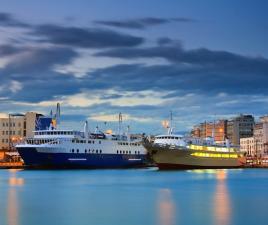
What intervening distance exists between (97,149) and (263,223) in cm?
8250

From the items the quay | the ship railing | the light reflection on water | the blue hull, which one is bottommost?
the light reflection on water

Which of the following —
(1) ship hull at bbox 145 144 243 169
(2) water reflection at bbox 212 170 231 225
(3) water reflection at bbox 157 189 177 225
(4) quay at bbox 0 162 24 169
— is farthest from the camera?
(4) quay at bbox 0 162 24 169

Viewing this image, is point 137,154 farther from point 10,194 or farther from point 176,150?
point 10,194

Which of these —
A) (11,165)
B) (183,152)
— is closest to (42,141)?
(183,152)

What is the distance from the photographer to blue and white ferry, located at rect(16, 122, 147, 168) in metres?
110

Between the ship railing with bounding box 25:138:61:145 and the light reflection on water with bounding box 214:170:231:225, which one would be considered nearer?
the light reflection on water with bounding box 214:170:231:225

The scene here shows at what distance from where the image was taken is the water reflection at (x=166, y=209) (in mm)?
38188

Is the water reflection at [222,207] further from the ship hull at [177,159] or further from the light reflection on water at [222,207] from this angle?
the ship hull at [177,159]

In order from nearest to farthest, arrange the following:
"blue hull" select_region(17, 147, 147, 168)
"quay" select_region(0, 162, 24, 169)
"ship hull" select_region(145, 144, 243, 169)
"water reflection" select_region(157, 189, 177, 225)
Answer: "water reflection" select_region(157, 189, 177, 225) < "ship hull" select_region(145, 144, 243, 169) < "blue hull" select_region(17, 147, 147, 168) < "quay" select_region(0, 162, 24, 169)

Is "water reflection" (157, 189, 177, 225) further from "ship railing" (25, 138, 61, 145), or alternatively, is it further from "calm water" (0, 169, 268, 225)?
"ship railing" (25, 138, 61, 145)

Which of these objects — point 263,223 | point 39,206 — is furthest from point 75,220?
point 263,223

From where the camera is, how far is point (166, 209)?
43.8 meters

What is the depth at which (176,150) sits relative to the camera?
345 feet

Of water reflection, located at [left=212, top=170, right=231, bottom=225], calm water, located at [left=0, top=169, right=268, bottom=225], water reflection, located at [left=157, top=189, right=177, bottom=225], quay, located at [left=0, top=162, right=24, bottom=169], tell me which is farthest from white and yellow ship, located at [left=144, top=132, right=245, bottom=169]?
water reflection, located at [left=157, top=189, right=177, bottom=225]
